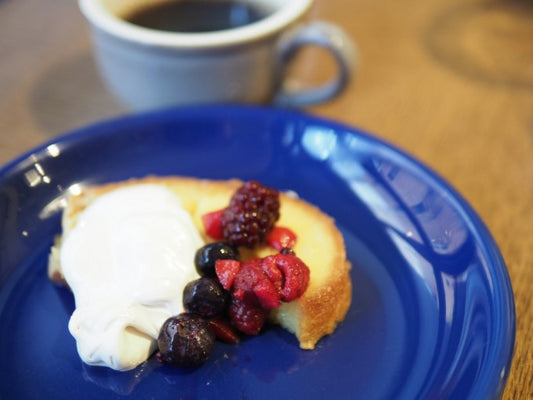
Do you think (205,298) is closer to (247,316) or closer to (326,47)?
(247,316)

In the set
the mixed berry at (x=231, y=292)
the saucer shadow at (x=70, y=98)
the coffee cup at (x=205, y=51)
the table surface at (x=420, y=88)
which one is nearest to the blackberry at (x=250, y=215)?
the mixed berry at (x=231, y=292)

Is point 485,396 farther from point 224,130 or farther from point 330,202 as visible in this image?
point 224,130

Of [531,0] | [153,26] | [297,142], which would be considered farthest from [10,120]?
[531,0]

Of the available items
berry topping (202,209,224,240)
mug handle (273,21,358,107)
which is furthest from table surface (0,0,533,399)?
berry topping (202,209,224,240)

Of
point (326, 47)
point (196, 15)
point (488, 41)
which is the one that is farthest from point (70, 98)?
point (488, 41)

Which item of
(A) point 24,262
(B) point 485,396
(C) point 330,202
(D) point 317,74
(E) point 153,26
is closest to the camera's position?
(B) point 485,396

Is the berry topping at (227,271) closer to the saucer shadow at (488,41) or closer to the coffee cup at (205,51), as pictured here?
the coffee cup at (205,51)
